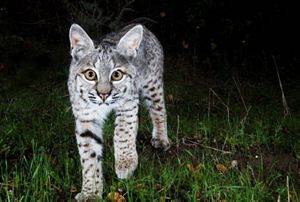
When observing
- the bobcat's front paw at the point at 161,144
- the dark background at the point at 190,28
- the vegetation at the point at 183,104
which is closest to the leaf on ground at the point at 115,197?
the vegetation at the point at 183,104

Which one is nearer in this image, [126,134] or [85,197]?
[85,197]

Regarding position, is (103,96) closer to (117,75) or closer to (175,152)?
(117,75)

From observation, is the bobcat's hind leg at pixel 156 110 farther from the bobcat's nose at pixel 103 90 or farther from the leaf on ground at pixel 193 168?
the bobcat's nose at pixel 103 90

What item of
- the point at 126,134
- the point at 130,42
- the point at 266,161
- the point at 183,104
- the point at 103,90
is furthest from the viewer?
the point at 183,104

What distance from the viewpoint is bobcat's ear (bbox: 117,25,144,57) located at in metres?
4.36

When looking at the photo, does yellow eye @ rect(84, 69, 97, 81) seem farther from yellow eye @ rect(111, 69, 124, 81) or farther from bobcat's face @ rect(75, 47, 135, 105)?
yellow eye @ rect(111, 69, 124, 81)

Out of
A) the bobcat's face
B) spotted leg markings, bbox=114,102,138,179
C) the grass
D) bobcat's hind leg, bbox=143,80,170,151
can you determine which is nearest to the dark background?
the grass

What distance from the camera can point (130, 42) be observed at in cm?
442

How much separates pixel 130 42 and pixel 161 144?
1.30m

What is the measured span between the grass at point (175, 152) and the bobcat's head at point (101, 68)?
2.28 feet

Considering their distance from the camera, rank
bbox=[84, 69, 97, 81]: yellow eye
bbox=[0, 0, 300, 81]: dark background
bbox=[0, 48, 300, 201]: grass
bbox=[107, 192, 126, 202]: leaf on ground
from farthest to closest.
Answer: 1. bbox=[0, 0, 300, 81]: dark background
2. bbox=[84, 69, 97, 81]: yellow eye
3. bbox=[0, 48, 300, 201]: grass
4. bbox=[107, 192, 126, 202]: leaf on ground

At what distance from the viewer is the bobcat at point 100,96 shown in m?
4.02

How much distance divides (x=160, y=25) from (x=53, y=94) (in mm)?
3484

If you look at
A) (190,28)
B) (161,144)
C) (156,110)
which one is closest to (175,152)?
(161,144)
